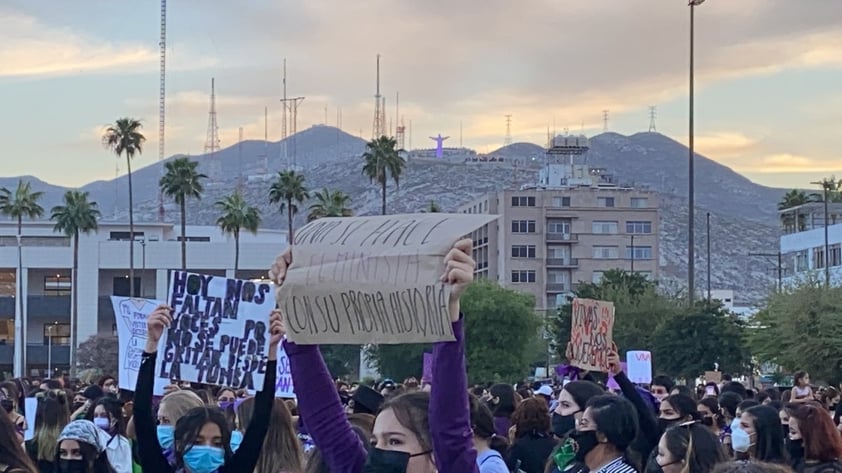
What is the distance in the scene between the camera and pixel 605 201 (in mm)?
131750

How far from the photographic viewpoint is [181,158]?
7356cm

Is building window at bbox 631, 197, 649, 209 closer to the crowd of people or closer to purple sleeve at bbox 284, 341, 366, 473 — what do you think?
the crowd of people

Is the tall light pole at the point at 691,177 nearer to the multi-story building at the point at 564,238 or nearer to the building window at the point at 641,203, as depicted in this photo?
the multi-story building at the point at 564,238

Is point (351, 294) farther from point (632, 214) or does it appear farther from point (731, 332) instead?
point (632, 214)

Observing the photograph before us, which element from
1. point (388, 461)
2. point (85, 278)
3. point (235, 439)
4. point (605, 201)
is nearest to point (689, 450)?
point (235, 439)

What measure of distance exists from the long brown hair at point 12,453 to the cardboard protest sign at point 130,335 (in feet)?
27.4

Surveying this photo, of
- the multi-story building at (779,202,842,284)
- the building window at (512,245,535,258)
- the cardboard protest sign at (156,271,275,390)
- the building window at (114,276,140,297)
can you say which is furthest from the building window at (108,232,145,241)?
the cardboard protest sign at (156,271,275,390)

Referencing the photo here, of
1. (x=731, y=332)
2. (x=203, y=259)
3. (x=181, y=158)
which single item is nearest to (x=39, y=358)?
A: (x=203, y=259)

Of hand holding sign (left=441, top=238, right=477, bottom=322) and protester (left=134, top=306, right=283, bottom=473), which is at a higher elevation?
hand holding sign (left=441, top=238, right=477, bottom=322)

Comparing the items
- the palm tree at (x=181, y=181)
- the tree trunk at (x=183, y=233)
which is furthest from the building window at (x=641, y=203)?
the palm tree at (x=181, y=181)

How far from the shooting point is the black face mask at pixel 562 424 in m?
9.88

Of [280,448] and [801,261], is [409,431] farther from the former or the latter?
[801,261]

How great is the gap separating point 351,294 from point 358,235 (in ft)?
0.76

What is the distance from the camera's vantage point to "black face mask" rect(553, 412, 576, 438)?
9875 mm
